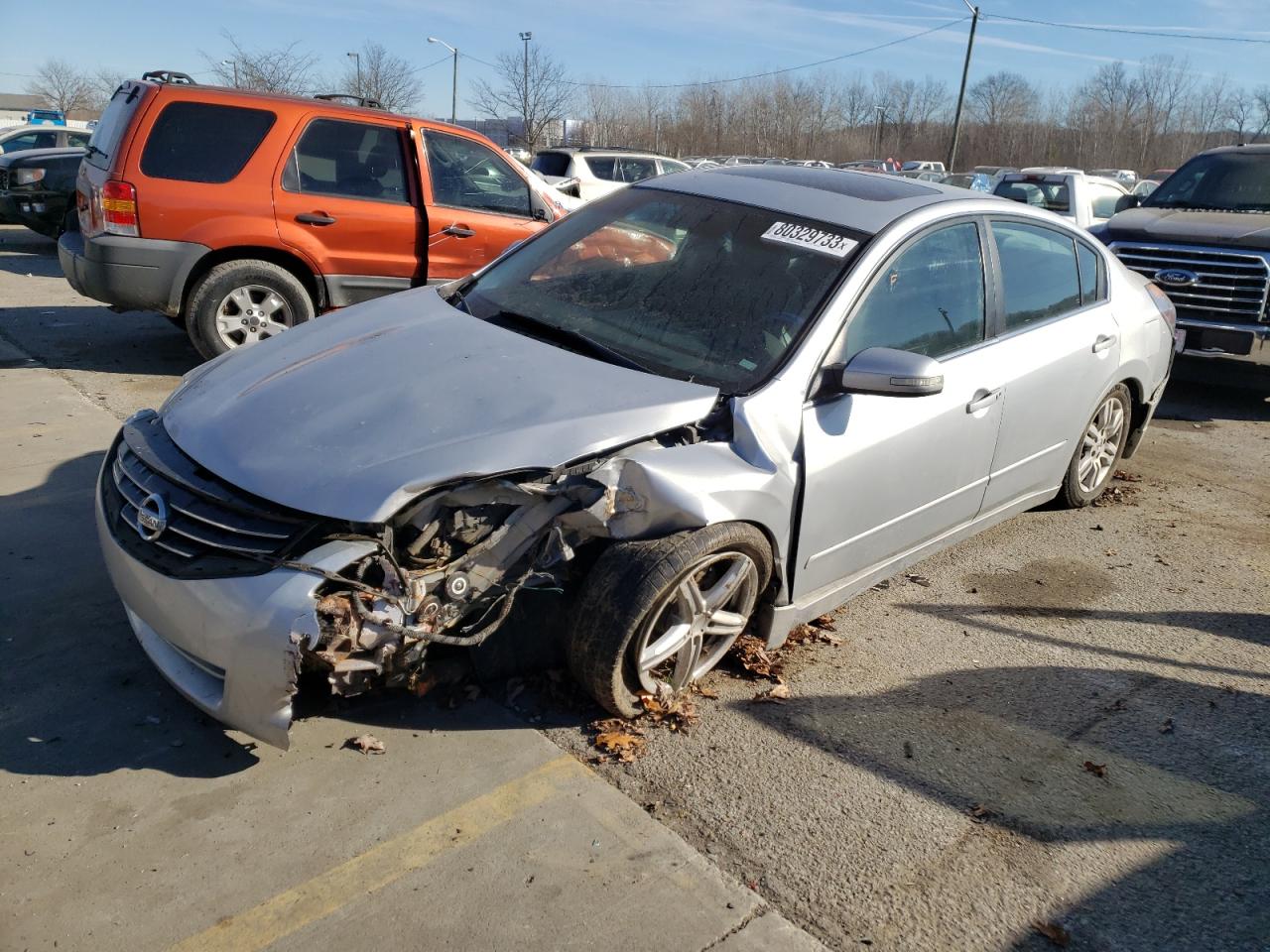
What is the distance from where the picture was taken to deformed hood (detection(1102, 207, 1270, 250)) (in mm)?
8250

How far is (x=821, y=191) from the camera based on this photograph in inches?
168

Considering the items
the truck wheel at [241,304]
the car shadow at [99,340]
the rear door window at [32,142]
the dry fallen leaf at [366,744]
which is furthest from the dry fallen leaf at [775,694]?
the rear door window at [32,142]

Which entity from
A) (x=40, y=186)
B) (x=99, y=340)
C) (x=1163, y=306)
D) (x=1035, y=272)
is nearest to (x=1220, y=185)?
(x=1163, y=306)

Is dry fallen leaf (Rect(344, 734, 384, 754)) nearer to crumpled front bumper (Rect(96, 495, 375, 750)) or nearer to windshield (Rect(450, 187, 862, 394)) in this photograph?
crumpled front bumper (Rect(96, 495, 375, 750))

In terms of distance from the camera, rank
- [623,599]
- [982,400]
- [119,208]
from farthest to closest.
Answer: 1. [119,208]
2. [982,400]
3. [623,599]

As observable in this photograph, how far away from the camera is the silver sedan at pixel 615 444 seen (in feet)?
9.52

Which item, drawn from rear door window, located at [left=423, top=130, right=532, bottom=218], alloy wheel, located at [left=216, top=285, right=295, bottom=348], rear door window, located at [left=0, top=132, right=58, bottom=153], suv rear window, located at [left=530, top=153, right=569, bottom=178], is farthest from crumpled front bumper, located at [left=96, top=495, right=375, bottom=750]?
rear door window, located at [left=0, top=132, right=58, bottom=153]

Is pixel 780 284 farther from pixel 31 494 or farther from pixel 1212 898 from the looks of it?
pixel 31 494

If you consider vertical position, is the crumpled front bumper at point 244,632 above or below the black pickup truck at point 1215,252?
below

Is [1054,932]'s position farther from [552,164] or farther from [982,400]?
[552,164]

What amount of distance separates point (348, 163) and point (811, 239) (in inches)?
187

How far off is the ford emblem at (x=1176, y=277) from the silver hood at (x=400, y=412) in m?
6.73

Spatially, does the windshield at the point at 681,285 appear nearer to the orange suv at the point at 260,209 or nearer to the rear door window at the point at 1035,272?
the rear door window at the point at 1035,272

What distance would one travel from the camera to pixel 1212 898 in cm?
279
